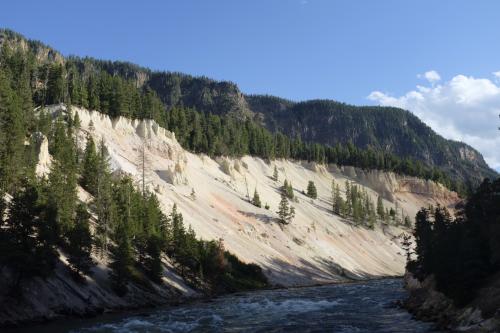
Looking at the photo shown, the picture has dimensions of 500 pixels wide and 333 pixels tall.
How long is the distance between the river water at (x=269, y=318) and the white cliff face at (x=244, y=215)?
36318 millimetres

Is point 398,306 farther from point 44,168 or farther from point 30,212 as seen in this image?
point 44,168

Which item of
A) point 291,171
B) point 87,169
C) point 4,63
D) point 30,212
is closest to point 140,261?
point 87,169

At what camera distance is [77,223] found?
56.2 meters

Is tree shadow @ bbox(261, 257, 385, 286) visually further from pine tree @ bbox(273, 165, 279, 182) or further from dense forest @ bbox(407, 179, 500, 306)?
pine tree @ bbox(273, 165, 279, 182)

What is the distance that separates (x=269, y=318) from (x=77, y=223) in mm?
25743

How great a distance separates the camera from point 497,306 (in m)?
32.4

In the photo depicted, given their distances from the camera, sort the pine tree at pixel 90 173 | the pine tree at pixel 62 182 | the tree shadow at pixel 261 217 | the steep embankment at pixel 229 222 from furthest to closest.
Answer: the tree shadow at pixel 261 217
the pine tree at pixel 90 173
the steep embankment at pixel 229 222
the pine tree at pixel 62 182

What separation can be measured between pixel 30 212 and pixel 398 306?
38.2 m

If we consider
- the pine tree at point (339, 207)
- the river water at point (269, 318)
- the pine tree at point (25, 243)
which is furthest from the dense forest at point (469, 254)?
the pine tree at point (339, 207)

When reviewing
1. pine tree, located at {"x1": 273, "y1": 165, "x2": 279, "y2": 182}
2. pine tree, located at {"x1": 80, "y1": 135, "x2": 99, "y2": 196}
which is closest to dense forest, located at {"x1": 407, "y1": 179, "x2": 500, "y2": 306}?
pine tree, located at {"x1": 80, "y1": 135, "x2": 99, "y2": 196}

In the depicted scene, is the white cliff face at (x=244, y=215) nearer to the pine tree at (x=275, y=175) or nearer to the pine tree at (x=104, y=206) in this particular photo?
the pine tree at (x=275, y=175)

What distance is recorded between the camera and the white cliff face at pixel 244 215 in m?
98.4

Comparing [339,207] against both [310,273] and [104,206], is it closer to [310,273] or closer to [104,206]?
[310,273]

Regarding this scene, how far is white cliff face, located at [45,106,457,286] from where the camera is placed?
98375 mm
